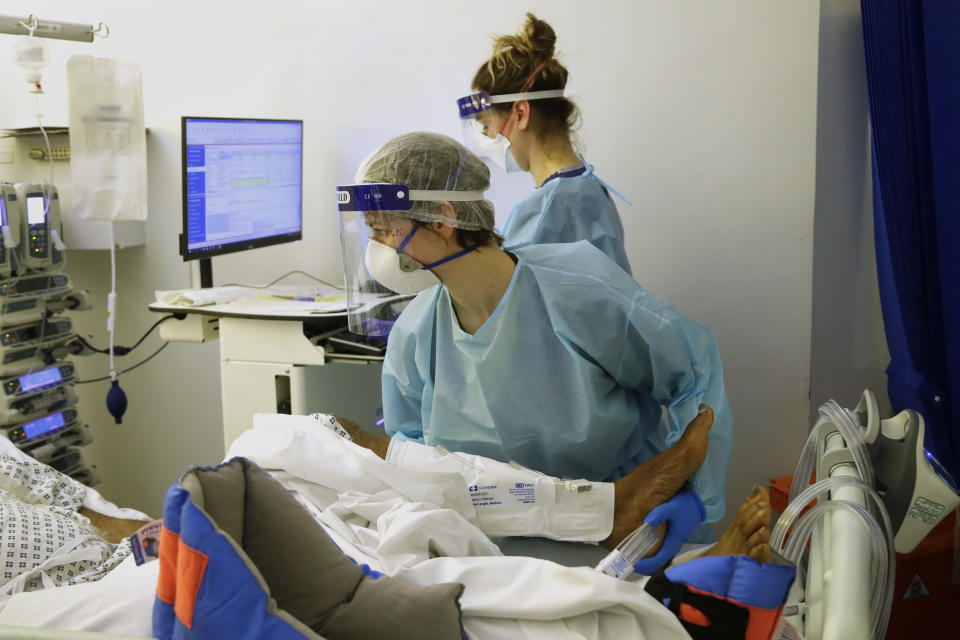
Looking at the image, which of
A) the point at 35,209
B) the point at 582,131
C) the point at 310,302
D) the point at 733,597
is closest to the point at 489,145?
the point at 582,131

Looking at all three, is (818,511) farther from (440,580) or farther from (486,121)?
(486,121)

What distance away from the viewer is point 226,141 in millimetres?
2840

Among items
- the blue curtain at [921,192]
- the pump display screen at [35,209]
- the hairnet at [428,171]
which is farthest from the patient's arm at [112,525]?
the blue curtain at [921,192]

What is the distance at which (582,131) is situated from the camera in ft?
9.61

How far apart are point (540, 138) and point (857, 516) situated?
1.63m

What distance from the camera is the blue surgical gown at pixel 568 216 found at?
2.39 metres

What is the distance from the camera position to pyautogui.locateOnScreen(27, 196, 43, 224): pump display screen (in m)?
2.74

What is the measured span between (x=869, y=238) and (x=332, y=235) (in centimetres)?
187

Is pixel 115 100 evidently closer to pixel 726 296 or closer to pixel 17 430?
pixel 17 430

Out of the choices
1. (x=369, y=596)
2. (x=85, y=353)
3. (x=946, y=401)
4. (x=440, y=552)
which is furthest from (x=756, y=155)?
(x=85, y=353)

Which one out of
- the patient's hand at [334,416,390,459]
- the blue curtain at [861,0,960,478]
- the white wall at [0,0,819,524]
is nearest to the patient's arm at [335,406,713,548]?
the patient's hand at [334,416,390,459]

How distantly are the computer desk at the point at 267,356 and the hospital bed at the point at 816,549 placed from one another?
1.12m

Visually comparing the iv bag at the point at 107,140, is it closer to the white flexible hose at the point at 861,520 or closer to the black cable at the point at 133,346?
the black cable at the point at 133,346

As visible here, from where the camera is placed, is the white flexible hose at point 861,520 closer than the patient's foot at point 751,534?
Yes
